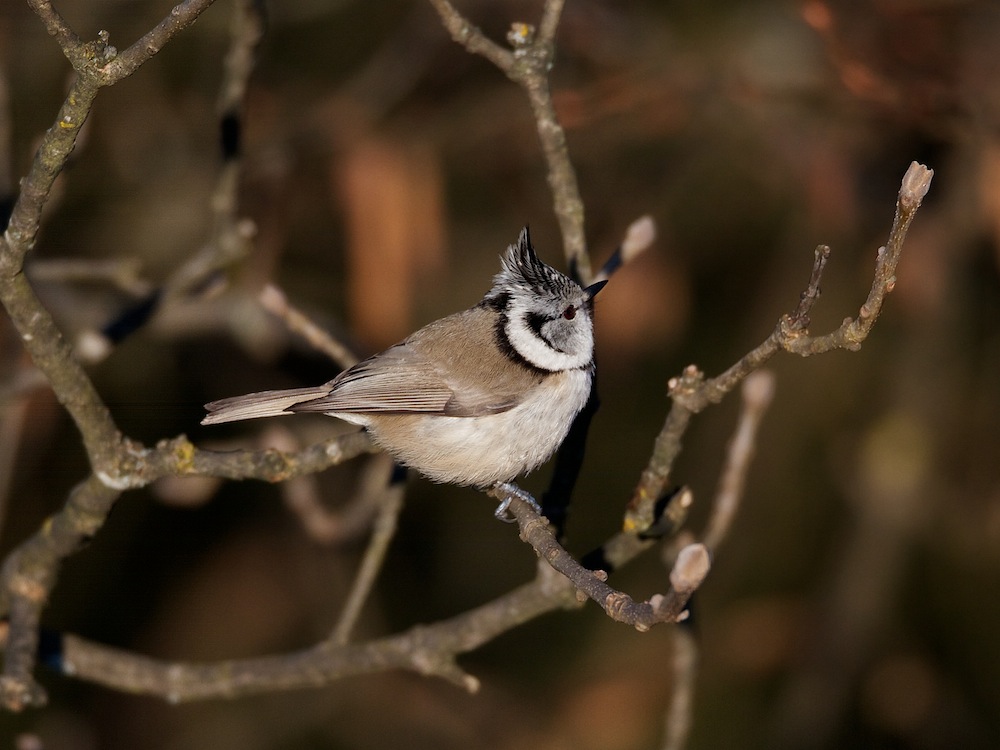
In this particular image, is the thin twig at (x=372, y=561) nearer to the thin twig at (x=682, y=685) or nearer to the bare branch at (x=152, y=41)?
the thin twig at (x=682, y=685)

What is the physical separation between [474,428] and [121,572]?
Result: 2.83m

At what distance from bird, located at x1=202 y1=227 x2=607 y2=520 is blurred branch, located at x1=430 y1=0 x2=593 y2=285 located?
0.31m

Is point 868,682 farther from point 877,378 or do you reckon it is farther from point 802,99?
point 802,99

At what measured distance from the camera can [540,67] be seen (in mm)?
3029

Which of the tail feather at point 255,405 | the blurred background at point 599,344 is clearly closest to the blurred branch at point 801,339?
the tail feather at point 255,405

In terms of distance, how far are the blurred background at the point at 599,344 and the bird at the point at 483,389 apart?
907 mm

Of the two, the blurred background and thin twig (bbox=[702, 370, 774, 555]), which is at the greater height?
the blurred background

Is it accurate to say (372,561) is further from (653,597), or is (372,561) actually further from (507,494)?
(653,597)

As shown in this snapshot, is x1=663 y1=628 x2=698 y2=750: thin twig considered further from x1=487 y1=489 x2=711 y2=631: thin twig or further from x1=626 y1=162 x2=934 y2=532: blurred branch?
x1=487 y1=489 x2=711 y2=631: thin twig

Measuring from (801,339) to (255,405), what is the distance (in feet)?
6.15

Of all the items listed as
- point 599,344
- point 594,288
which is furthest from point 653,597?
point 599,344

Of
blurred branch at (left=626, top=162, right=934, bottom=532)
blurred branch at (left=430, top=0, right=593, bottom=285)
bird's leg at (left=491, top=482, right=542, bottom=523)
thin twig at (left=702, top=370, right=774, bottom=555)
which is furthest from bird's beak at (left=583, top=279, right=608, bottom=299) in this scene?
blurred branch at (left=626, top=162, right=934, bottom=532)

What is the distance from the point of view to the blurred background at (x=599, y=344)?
4.82m

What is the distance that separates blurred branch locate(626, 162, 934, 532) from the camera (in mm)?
1932
